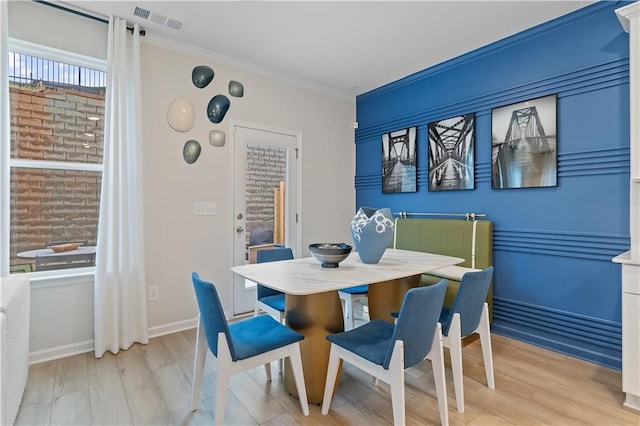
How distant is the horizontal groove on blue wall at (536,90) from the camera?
7.91 ft

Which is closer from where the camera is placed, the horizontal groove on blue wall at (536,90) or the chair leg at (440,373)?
the chair leg at (440,373)

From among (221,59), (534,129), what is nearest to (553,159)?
(534,129)

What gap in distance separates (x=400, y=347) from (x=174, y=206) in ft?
8.15

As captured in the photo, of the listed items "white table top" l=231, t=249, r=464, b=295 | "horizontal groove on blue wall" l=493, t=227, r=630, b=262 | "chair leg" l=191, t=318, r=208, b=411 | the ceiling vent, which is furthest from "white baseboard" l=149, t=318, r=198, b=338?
"horizontal groove on blue wall" l=493, t=227, r=630, b=262

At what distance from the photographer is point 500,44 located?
3.02 m

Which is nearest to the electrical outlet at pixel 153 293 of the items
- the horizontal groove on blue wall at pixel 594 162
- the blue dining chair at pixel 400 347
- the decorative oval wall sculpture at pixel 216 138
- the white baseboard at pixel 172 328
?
the white baseboard at pixel 172 328

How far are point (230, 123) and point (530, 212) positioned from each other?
3.03 meters

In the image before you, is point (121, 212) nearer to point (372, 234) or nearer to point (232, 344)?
point (232, 344)

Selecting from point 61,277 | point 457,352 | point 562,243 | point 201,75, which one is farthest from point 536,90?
point 61,277

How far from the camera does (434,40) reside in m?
3.01

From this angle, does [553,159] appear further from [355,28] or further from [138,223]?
[138,223]

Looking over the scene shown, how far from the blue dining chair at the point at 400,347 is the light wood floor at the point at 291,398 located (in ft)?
0.84

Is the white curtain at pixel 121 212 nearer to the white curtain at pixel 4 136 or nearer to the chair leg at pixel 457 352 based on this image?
the white curtain at pixel 4 136

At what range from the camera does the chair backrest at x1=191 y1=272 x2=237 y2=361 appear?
1.54m
